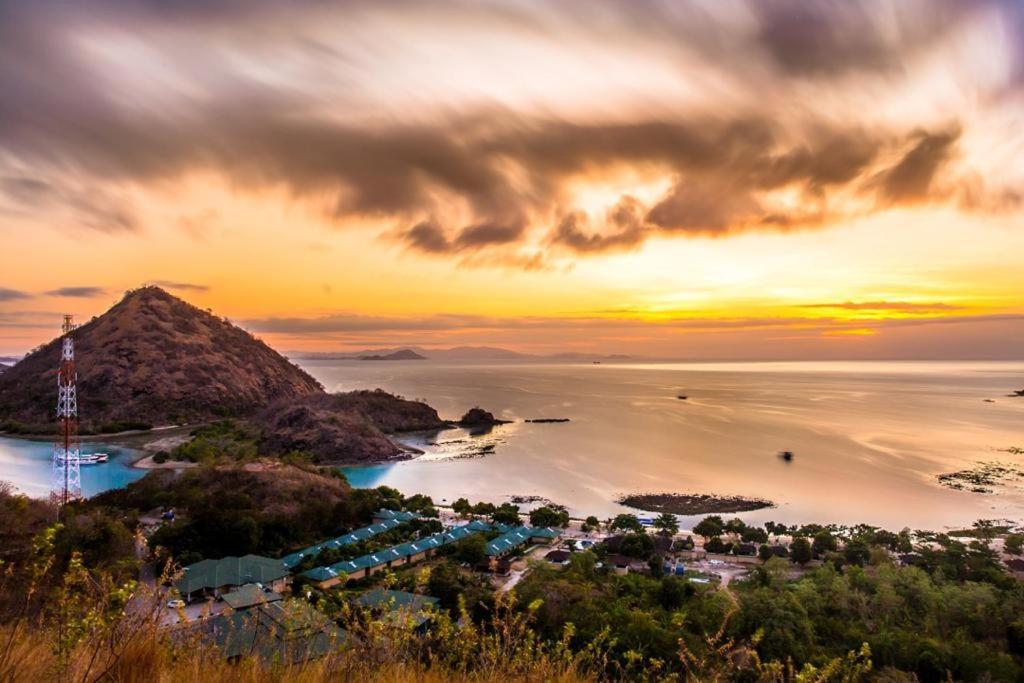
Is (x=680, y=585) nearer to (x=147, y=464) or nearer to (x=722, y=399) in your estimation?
(x=147, y=464)

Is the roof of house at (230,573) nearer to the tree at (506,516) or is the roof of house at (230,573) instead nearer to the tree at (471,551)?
the tree at (471,551)

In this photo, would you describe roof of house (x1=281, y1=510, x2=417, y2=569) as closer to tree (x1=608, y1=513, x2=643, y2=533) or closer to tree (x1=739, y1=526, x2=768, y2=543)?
tree (x1=608, y1=513, x2=643, y2=533)

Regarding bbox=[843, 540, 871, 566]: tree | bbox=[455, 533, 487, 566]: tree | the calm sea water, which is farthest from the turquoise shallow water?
bbox=[843, 540, 871, 566]: tree

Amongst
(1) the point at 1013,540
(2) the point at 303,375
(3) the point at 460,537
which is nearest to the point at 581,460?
(3) the point at 460,537

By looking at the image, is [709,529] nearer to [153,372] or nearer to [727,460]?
[727,460]

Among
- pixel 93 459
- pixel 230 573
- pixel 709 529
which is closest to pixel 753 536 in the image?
pixel 709 529
